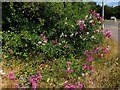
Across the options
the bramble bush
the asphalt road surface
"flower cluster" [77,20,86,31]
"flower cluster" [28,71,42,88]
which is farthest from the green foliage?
the asphalt road surface

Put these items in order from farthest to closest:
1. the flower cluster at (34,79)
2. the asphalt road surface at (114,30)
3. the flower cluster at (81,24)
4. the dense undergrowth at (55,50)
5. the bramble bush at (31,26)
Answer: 1. the asphalt road surface at (114,30)
2. the flower cluster at (81,24)
3. the bramble bush at (31,26)
4. the dense undergrowth at (55,50)
5. the flower cluster at (34,79)

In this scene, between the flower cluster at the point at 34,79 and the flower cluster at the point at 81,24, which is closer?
the flower cluster at the point at 34,79

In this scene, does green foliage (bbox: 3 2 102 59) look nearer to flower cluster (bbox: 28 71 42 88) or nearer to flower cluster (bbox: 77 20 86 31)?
flower cluster (bbox: 77 20 86 31)

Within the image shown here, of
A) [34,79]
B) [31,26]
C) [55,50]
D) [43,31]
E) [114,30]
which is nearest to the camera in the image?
[34,79]

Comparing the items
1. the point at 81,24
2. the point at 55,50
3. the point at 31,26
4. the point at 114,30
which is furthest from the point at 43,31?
the point at 114,30

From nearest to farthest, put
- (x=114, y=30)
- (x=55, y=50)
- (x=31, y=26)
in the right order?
(x=55, y=50) → (x=31, y=26) → (x=114, y=30)

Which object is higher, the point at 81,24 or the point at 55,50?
the point at 81,24

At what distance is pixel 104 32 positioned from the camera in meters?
9.63

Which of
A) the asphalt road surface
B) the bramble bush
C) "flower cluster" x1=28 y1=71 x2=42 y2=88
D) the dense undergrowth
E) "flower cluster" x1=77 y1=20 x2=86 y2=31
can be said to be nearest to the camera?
"flower cluster" x1=28 y1=71 x2=42 y2=88

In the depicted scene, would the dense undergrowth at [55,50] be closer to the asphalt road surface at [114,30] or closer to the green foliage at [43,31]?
the green foliage at [43,31]

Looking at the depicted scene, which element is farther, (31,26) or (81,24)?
(81,24)

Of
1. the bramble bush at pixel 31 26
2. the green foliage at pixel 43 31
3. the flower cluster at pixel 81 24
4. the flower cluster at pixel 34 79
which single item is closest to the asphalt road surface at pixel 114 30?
the flower cluster at pixel 81 24

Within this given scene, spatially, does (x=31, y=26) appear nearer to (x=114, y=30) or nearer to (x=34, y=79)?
(x=34, y=79)

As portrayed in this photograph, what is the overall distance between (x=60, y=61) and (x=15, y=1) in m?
2.15
